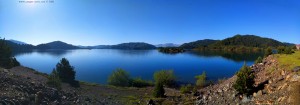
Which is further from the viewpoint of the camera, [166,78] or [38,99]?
[166,78]

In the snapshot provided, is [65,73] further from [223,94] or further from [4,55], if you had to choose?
[223,94]

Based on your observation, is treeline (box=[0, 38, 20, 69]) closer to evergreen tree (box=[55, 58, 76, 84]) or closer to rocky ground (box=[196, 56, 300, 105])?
evergreen tree (box=[55, 58, 76, 84])

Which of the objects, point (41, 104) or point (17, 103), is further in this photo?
point (41, 104)

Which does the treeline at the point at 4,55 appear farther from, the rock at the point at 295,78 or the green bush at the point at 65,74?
the rock at the point at 295,78

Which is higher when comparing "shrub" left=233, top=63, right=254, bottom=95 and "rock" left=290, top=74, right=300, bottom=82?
"rock" left=290, top=74, right=300, bottom=82

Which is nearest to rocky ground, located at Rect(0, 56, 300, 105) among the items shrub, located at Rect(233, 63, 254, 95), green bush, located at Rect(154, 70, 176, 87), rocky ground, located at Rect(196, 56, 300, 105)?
rocky ground, located at Rect(196, 56, 300, 105)

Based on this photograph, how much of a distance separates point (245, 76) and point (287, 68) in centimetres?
596

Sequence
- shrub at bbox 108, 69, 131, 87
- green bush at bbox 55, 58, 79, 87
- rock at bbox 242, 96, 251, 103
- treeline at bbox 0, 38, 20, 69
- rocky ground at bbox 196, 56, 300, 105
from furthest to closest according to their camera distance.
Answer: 1. shrub at bbox 108, 69, 131, 87
2. green bush at bbox 55, 58, 79, 87
3. treeline at bbox 0, 38, 20, 69
4. rock at bbox 242, 96, 251, 103
5. rocky ground at bbox 196, 56, 300, 105

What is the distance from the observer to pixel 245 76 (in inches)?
1421

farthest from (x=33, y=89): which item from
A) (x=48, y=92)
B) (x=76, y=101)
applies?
(x=76, y=101)

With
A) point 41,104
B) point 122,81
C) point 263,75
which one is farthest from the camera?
point 122,81

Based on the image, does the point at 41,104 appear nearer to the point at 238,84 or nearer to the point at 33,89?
the point at 33,89

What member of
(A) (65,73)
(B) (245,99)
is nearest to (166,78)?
(A) (65,73)

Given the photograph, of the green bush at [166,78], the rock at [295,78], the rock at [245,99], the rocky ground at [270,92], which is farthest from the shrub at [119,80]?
the rock at [295,78]
